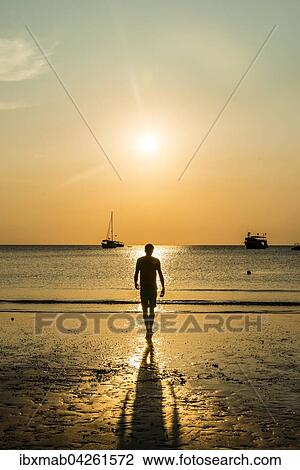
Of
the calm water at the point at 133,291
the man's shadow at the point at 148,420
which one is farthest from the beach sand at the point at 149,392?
the calm water at the point at 133,291

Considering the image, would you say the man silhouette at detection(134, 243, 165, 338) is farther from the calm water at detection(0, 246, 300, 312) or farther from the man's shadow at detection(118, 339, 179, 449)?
the calm water at detection(0, 246, 300, 312)

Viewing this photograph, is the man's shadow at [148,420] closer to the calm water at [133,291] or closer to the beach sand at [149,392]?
the beach sand at [149,392]

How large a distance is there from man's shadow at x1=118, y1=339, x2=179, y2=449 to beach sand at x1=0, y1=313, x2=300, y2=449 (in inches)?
0.4

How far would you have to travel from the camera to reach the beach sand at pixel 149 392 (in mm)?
6129

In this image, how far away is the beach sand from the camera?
613cm

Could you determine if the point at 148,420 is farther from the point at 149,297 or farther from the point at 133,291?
the point at 133,291

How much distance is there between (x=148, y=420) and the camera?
22.0 ft

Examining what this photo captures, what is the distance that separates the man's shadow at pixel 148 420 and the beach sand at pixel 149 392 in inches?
0.4

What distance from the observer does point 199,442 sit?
19.5ft

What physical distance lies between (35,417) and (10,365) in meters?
3.52

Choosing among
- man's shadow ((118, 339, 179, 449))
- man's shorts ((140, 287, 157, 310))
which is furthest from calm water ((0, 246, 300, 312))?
man's shadow ((118, 339, 179, 449))
